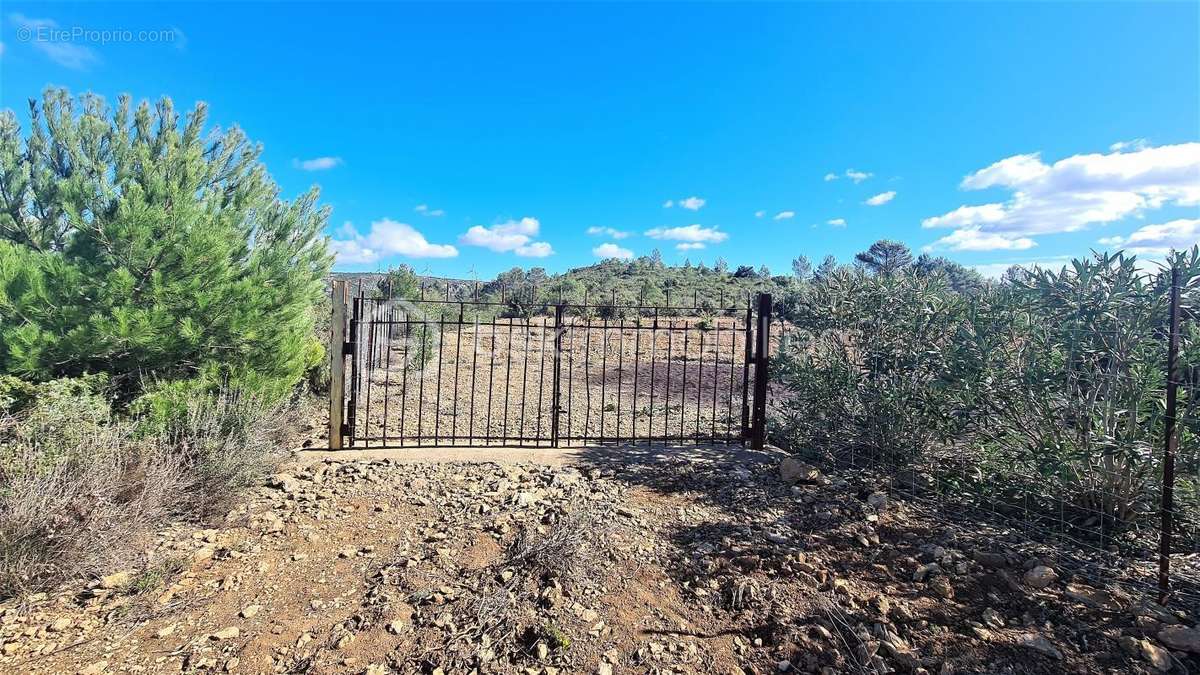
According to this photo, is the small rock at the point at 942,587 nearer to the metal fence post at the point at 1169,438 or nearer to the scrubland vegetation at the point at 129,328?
the metal fence post at the point at 1169,438

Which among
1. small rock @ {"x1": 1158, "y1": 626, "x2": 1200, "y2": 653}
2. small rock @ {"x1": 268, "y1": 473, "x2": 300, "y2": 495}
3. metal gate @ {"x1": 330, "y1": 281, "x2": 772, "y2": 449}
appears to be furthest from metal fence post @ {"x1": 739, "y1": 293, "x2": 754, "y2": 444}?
small rock @ {"x1": 268, "y1": 473, "x2": 300, "y2": 495}

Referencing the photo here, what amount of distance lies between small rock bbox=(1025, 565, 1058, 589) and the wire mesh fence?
1.00 ft

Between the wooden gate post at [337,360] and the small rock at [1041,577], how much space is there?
16.3 feet

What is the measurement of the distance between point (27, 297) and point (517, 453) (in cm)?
372

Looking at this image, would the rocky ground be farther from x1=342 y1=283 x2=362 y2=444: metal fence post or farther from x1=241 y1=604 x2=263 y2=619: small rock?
x1=342 y1=283 x2=362 y2=444: metal fence post

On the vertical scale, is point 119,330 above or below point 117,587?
above

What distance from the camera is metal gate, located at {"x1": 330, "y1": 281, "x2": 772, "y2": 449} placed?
4902 millimetres

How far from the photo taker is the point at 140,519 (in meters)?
2.90

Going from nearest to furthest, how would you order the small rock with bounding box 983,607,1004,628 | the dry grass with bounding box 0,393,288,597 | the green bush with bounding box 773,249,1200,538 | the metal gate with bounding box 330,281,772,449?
1. the small rock with bounding box 983,607,1004,628
2. the dry grass with bounding box 0,393,288,597
3. the green bush with bounding box 773,249,1200,538
4. the metal gate with bounding box 330,281,772,449

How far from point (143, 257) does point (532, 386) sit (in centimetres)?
554

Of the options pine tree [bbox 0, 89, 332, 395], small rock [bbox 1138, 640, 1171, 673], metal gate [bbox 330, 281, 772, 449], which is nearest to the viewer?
small rock [bbox 1138, 640, 1171, 673]

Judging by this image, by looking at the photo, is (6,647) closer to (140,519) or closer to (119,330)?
(140,519)

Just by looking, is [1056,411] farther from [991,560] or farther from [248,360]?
[248,360]

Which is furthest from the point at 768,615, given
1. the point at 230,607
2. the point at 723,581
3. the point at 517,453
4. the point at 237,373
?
the point at 237,373
